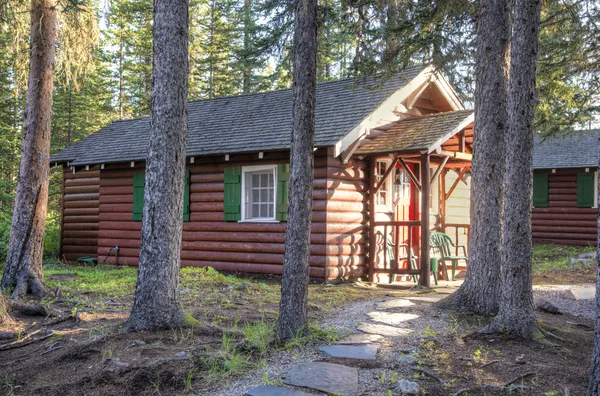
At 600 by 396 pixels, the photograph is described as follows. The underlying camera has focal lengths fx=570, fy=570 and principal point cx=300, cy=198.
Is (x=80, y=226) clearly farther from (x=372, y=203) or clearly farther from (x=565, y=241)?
(x=565, y=241)

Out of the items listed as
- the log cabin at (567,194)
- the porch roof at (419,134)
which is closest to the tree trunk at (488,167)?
the porch roof at (419,134)

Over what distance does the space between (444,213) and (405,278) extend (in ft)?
7.15

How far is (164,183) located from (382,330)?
300 centimetres

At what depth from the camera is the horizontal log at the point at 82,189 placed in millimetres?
17391

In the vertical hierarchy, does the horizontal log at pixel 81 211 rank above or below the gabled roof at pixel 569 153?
below

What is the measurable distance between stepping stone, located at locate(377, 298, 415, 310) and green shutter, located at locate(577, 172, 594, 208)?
529 inches

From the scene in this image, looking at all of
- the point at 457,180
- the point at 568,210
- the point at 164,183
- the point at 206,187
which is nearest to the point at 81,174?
the point at 206,187

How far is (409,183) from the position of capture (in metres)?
13.7

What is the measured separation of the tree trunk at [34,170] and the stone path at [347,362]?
17.5 ft

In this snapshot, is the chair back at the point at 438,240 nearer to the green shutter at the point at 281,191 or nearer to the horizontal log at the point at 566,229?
the green shutter at the point at 281,191

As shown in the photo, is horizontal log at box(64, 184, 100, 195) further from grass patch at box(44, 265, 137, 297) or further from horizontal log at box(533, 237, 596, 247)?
horizontal log at box(533, 237, 596, 247)

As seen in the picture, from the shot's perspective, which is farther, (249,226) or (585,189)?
(585,189)

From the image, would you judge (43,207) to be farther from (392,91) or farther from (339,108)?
(392,91)

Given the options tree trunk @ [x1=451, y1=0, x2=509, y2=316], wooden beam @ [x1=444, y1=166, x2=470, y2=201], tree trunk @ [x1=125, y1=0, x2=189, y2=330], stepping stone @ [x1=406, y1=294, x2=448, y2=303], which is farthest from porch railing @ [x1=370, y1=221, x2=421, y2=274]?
tree trunk @ [x1=125, y1=0, x2=189, y2=330]
